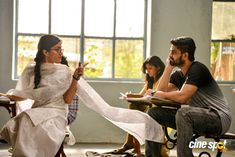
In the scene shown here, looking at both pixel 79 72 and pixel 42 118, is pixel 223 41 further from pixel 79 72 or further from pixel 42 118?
pixel 42 118

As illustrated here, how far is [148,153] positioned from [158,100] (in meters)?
0.53

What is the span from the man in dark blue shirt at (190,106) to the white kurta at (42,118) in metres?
0.94

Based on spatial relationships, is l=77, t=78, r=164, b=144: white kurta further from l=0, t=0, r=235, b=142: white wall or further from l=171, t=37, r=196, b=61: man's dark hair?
l=0, t=0, r=235, b=142: white wall

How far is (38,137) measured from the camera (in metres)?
3.83

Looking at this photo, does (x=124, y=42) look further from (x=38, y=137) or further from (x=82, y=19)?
(x=38, y=137)

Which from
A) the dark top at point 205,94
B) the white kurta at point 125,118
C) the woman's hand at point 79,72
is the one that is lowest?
the white kurta at point 125,118

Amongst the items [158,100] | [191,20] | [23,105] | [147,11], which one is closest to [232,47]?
[191,20]

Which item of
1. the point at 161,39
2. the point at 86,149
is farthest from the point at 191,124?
the point at 161,39

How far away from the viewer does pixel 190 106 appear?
14.1ft

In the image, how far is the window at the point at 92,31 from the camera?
6980 mm

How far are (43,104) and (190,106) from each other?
→ 4.22ft

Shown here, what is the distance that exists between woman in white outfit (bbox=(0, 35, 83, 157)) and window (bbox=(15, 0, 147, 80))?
113 inches

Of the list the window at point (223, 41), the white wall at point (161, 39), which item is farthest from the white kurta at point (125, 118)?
the window at point (223, 41)

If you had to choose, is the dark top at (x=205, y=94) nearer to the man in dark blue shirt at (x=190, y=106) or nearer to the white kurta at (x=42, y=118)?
the man in dark blue shirt at (x=190, y=106)
